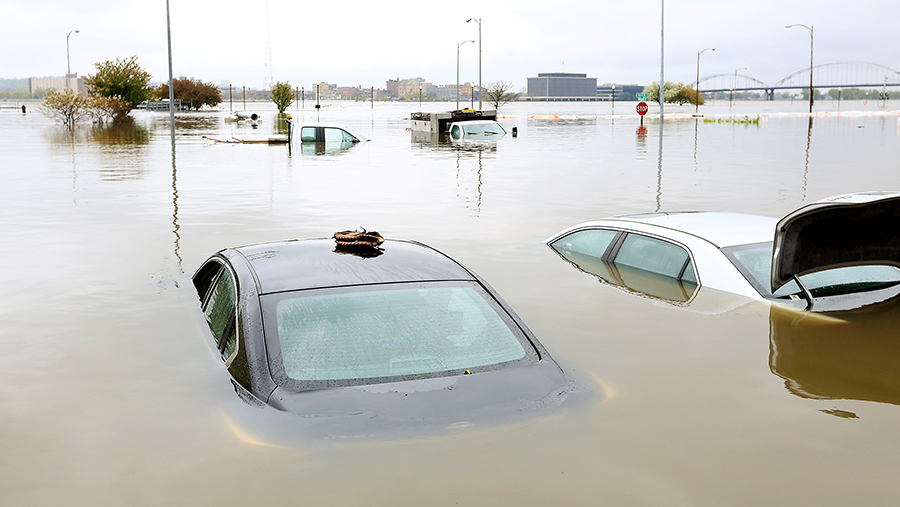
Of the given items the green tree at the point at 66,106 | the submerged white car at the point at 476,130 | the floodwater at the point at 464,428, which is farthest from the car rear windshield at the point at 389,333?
the green tree at the point at 66,106

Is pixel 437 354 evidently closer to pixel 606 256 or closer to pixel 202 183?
pixel 606 256

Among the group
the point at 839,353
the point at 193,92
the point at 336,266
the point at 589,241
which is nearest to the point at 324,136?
the point at 589,241

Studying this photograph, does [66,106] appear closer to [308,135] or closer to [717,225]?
[308,135]

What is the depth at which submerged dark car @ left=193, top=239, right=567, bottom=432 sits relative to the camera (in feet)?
14.0

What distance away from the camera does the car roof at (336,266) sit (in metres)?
4.88

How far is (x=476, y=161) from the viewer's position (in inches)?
1162

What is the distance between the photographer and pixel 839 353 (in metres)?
6.81

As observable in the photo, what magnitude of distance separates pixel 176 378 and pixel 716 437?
3.76 meters

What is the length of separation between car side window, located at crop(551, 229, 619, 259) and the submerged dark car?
458 centimetres

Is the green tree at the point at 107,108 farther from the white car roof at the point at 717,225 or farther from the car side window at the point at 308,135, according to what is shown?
the white car roof at the point at 717,225

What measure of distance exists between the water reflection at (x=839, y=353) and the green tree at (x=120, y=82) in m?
70.1

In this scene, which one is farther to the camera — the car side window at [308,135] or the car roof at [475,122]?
the car roof at [475,122]

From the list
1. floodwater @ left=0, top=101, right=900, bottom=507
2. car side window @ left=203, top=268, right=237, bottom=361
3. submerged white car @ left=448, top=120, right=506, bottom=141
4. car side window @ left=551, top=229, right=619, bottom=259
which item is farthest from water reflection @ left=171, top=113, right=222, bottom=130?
car side window @ left=203, top=268, right=237, bottom=361

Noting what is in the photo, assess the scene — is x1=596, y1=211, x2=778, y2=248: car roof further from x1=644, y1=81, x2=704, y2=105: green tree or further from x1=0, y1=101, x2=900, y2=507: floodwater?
x1=644, y1=81, x2=704, y2=105: green tree
